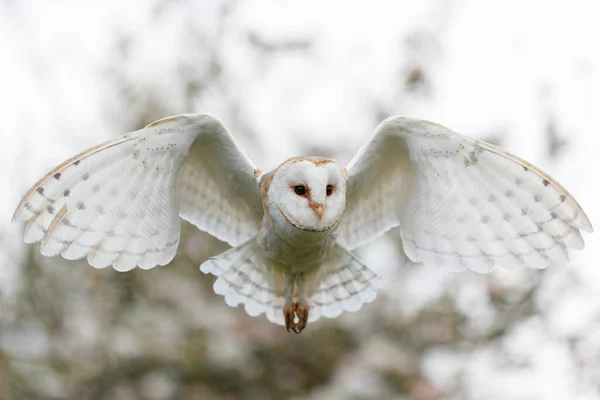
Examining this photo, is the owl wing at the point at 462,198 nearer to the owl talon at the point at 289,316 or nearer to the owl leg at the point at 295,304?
the owl leg at the point at 295,304

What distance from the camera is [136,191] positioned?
2607 millimetres

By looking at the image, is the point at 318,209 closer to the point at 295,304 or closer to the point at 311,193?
the point at 311,193

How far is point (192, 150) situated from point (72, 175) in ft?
1.75

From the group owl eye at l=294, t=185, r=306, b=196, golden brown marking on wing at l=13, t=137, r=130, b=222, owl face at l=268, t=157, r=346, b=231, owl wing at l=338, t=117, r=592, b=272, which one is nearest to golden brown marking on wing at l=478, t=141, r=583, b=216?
owl wing at l=338, t=117, r=592, b=272

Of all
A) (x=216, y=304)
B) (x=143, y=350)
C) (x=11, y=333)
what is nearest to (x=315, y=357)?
(x=216, y=304)

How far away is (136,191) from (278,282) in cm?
77

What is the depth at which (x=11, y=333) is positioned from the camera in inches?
199

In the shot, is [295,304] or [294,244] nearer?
[294,244]

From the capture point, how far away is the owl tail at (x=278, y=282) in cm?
298

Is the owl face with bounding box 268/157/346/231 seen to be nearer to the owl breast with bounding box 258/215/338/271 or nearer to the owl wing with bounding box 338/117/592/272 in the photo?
the owl breast with bounding box 258/215/338/271

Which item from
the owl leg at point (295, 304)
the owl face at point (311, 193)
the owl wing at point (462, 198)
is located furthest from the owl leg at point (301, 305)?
the owl face at point (311, 193)

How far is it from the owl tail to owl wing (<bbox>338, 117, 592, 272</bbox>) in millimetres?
272

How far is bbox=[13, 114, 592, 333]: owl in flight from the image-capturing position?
8.17 ft

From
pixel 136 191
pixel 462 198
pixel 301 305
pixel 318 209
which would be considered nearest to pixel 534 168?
pixel 462 198
